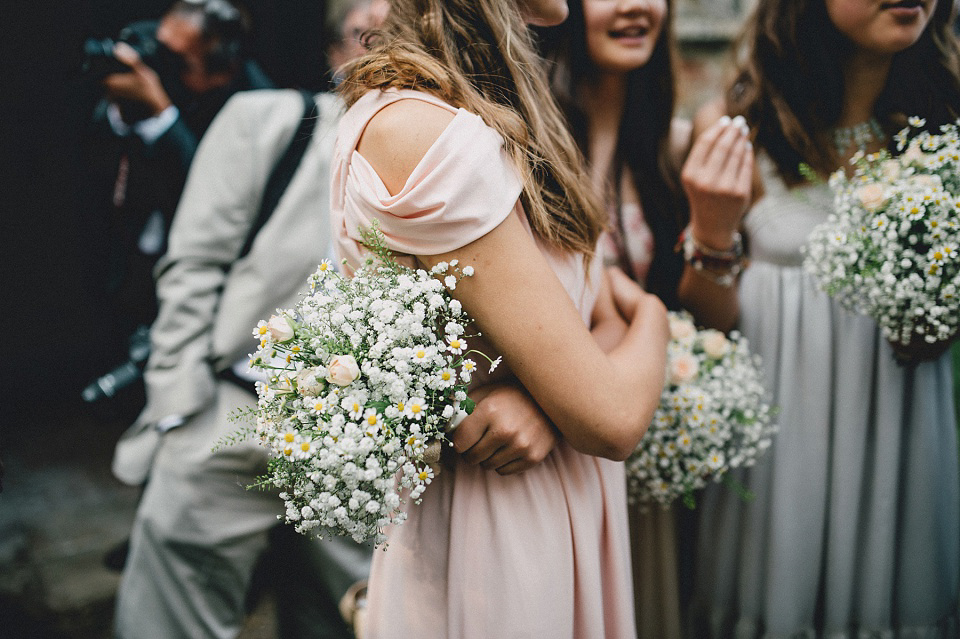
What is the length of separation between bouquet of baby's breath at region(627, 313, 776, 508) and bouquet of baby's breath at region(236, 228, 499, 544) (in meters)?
0.98

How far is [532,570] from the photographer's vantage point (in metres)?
1.44

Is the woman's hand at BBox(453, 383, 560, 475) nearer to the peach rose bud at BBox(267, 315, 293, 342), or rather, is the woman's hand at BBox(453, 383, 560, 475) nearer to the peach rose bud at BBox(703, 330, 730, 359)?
the peach rose bud at BBox(267, 315, 293, 342)

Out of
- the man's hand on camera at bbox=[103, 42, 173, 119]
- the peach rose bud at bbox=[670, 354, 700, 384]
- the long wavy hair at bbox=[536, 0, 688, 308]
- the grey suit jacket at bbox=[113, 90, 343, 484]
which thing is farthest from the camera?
the man's hand on camera at bbox=[103, 42, 173, 119]

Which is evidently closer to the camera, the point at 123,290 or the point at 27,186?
the point at 123,290

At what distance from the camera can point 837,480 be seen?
7.39ft

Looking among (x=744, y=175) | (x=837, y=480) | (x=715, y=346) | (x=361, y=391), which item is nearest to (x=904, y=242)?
(x=744, y=175)

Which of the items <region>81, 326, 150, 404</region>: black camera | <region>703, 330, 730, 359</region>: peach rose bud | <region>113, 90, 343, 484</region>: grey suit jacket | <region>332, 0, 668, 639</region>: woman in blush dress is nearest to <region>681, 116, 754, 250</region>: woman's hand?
<region>703, 330, 730, 359</region>: peach rose bud

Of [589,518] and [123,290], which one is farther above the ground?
[123,290]

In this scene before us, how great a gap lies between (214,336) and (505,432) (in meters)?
1.70

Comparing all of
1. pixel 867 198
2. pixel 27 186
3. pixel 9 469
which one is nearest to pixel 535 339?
pixel 867 198

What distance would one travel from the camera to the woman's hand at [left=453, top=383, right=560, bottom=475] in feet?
4.58

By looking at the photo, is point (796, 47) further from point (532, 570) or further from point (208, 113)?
point (208, 113)

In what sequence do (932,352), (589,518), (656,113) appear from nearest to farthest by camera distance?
(589,518) → (932,352) → (656,113)

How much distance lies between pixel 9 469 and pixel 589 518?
4975 millimetres
